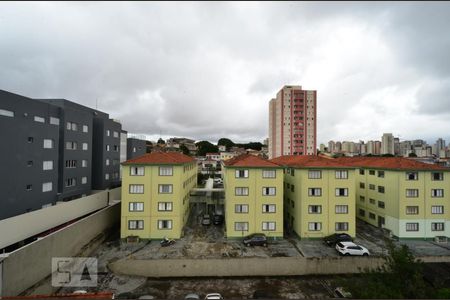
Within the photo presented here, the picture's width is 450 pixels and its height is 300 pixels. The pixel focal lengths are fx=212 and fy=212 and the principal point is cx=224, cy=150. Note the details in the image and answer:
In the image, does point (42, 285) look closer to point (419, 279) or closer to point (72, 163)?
point (72, 163)

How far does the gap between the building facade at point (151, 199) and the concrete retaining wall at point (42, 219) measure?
6029 mm

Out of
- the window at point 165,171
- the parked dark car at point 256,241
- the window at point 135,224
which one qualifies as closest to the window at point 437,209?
the parked dark car at point 256,241

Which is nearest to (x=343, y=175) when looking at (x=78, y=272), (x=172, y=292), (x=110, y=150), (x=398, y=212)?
(x=398, y=212)

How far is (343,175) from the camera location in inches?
1009

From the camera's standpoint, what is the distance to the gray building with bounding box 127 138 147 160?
5031cm

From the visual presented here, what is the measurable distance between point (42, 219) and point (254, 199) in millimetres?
21932

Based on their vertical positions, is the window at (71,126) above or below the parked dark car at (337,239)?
above

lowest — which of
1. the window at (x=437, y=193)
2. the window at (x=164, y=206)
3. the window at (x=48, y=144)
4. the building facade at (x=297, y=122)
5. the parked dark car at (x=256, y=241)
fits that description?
the parked dark car at (x=256, y=241)

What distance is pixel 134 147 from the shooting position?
170ft

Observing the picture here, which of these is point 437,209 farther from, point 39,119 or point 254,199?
point 39,119

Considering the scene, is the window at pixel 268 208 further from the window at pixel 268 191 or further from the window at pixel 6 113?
the window at pixel 6 113

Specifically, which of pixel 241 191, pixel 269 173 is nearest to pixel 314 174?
pixel 269 173

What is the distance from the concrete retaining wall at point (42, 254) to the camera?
1402 cm

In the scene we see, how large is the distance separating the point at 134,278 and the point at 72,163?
21678 mm
